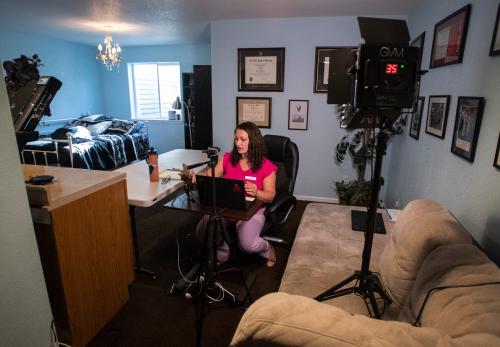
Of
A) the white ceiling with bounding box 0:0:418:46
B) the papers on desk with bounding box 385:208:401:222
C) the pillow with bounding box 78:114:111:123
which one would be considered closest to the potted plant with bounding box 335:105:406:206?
the papers on desk with bounding box 385:208:401:222

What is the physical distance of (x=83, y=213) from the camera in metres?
1.54

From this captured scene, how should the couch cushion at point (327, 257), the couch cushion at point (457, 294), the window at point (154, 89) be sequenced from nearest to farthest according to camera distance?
the couch cushion at point (457, 294) → the couch cushion at point (327, 257) → the window at point (154, 89)

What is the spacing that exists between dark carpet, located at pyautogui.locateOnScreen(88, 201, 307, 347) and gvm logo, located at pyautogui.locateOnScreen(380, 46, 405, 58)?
1653 mm

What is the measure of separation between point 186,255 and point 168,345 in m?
0.98

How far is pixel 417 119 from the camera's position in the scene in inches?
100

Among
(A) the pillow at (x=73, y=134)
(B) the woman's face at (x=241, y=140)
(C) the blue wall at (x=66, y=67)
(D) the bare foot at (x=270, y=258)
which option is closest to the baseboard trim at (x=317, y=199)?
(D) the bare foot at (x=270, y=258)

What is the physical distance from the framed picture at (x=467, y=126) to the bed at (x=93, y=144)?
395 centimetres

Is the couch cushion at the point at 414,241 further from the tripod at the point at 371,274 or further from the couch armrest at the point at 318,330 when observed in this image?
the couch armrest at the point at 318,330

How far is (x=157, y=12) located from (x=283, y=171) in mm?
2316

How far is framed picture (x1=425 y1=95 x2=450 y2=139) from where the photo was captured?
6.21ft

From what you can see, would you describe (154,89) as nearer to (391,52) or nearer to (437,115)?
(437,115)

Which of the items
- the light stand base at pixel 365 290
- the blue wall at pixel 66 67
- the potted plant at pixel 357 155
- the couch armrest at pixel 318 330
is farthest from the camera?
the blue wall at pixel 66 67

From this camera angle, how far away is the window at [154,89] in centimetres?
629

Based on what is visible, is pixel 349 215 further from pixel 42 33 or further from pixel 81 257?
pixel 42 33
